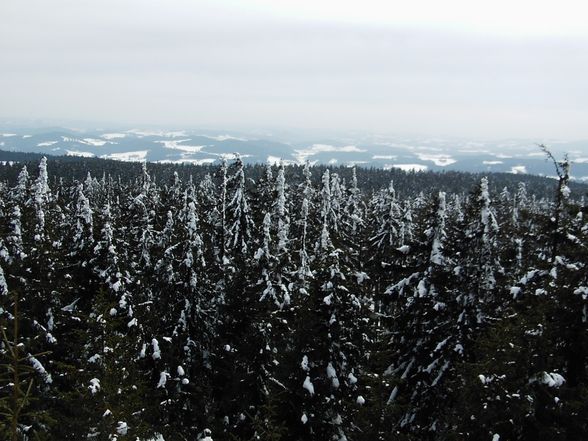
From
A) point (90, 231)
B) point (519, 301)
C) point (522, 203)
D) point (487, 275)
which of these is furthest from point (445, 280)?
point (522, 203)

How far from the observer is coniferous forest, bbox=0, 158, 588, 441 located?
12930 millimetres

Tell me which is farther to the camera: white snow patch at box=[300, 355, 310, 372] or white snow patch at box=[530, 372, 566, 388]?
white snow patch at box=[300, 355, 310, 372]

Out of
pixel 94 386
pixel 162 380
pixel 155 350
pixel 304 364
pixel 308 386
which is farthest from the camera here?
pixel 162 380

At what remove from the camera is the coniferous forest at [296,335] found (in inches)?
509

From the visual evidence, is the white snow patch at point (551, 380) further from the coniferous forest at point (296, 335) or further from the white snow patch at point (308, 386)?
the white snow patch at point (308, 386)

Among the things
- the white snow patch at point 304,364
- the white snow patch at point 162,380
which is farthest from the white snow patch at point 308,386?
the white snow patch at point 162,380

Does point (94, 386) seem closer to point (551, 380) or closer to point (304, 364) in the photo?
point (304, 364)

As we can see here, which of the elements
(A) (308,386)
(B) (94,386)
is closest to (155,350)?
(A) (308,386)

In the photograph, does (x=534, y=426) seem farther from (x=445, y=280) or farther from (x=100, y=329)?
(x=100, y=329)

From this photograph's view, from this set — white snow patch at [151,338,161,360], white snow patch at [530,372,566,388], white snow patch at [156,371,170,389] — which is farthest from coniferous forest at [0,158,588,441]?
white snow patch at [151,338,161,360]

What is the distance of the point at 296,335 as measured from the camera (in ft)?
63.7

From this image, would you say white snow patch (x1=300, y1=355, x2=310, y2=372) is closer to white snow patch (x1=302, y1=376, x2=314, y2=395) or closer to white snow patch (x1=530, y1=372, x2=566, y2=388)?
white snow patch (x1=302, y1=376, x2=314, y2=395)

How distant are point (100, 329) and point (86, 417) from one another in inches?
101

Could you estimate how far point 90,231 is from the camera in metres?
24.8
